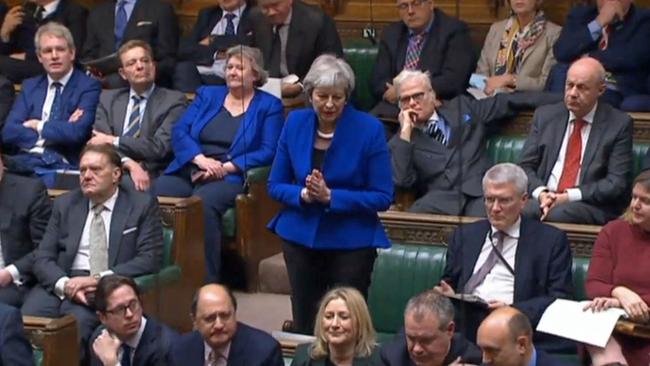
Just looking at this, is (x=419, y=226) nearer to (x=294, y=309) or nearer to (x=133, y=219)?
(x=294, y=309)

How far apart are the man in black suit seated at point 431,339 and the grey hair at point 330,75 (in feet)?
2.56

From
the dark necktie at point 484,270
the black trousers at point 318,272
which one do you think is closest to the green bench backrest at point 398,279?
the black trousers at point 318,272

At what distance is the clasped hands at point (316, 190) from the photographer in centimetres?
449

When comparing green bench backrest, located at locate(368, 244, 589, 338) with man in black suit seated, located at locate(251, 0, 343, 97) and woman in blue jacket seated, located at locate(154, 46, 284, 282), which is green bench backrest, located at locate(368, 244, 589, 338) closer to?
woman in blue jacket seated, located at locate(154, 46, 284, 282)

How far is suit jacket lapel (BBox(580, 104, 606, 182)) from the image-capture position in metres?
5.22

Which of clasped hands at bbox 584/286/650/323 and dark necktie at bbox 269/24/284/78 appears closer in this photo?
clasped hands at bbox 584/286/650/323

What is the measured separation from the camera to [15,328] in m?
4.37

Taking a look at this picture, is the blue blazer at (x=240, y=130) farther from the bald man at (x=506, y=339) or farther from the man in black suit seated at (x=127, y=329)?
the bald man at (x=506, y=339)

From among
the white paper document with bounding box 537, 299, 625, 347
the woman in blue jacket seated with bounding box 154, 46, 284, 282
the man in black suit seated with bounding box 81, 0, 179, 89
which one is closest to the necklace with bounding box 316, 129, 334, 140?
the white paper document with bounding box 537, 299, 625, 347

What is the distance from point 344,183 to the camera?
4.61 m

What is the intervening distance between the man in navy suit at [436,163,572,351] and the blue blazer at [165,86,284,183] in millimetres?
1365

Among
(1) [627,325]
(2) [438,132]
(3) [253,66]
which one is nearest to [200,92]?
(3) [253,66]

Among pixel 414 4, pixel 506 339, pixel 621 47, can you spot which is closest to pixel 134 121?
pixel 414 4

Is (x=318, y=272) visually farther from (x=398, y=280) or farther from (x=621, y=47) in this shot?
(x=621, y=47)
